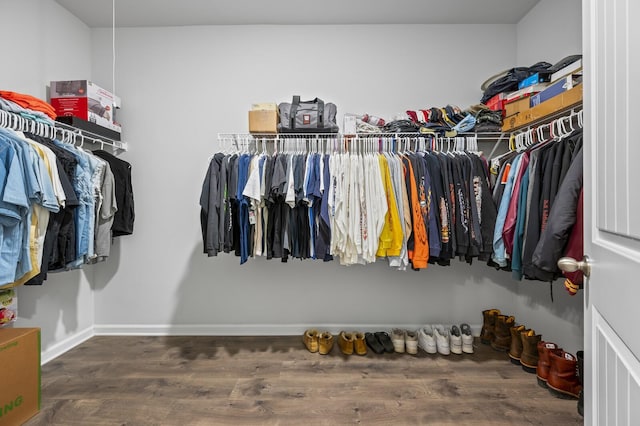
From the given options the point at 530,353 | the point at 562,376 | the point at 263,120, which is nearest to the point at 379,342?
the point at 530,353

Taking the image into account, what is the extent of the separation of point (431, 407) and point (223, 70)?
9.68 ft

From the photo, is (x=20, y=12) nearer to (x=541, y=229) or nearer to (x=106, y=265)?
(x=106, y=265)

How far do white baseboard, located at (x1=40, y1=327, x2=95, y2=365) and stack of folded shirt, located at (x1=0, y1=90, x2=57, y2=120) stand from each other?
5.56 ft

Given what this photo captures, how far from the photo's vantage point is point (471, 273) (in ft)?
8.66

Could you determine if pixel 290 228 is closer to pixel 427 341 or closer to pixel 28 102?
pixel 427 341

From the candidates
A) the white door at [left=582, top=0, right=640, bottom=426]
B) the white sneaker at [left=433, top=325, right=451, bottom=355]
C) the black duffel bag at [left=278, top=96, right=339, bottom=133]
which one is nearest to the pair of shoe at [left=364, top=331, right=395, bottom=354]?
the white sneaker at [left=433, top=325, right=451, bottom=355]

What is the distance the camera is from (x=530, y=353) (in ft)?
6.59

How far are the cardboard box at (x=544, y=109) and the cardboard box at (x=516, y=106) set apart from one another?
3cm

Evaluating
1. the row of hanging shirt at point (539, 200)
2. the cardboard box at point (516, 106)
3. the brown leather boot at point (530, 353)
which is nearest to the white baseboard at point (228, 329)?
the brown leather boot at point (530, 353)

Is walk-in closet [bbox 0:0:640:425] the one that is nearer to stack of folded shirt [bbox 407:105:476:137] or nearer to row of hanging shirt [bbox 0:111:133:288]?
stack of folded shirt [bbox 407:105:476:137]

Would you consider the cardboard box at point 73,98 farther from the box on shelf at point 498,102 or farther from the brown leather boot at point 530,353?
the brown leather boot at point 530,353

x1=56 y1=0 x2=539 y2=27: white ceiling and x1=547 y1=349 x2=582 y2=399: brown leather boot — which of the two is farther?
x1=56 y1=0 x2=539 y2=27: white ceiling

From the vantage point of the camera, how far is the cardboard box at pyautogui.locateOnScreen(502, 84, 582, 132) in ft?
5.63

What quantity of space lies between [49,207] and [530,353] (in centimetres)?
308
